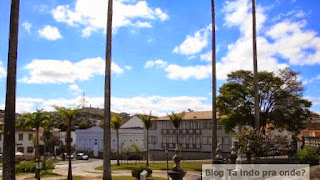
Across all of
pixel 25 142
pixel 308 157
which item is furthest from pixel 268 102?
pixel 25 142

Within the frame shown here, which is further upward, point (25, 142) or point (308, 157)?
point (308, 157)

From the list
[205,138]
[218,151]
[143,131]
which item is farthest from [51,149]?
[218,151]

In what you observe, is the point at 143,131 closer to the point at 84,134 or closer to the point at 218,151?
the point at 84,134

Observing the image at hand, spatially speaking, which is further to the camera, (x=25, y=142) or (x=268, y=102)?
(x=25, y=142)

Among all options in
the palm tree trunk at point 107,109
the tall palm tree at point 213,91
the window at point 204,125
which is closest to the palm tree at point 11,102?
the palm tree trunk at point 107,109

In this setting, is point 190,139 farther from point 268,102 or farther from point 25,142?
point 25,142

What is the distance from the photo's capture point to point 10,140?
1312 centimetres

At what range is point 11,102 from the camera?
13.5 meters

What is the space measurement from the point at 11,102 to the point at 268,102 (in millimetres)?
32231

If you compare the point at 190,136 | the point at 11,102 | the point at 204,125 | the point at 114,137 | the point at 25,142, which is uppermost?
the point at 11,102

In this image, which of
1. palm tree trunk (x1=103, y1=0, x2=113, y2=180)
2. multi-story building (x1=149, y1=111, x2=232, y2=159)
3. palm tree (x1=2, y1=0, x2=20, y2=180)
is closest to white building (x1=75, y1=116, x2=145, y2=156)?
multi-story building (x1=149, y1=111, x2=232, y2=159)

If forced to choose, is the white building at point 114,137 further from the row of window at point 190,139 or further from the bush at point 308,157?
the bush at point 308,157

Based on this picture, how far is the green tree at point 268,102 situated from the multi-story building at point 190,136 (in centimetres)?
1970

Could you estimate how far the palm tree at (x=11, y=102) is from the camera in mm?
13125
